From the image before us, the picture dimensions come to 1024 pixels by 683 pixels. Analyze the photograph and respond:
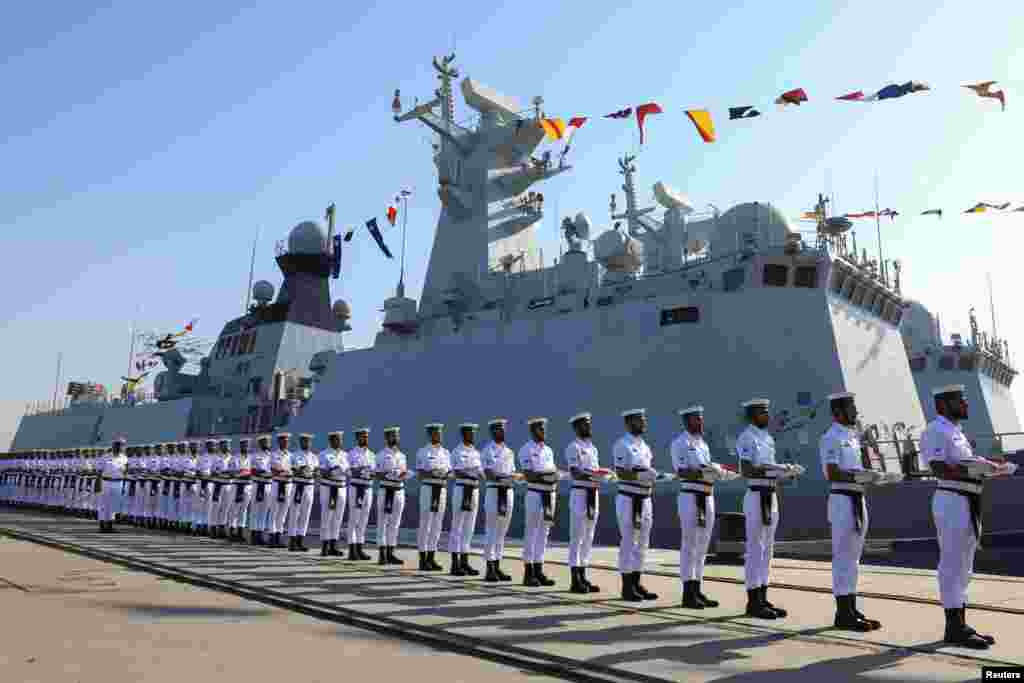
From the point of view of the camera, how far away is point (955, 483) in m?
5.12

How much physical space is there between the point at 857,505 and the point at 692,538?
146 cm

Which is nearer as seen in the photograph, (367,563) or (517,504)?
(367,563)

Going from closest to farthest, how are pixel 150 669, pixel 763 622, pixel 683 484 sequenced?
pixel 150 669 < pixel 763 622 < pixel 683 484

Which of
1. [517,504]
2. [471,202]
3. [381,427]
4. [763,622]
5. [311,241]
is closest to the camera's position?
[763,622]

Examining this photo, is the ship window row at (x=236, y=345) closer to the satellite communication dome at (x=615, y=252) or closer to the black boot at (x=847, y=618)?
the satellite communication dome at (x=615, y=252)

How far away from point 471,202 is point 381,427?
22.7 feet

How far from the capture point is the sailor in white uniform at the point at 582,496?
7.82 m

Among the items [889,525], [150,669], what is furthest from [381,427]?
[150,669]

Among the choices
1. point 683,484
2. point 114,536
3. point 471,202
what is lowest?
point 114,536

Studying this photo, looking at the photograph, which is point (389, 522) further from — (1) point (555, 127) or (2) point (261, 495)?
(1) point (555, 127)

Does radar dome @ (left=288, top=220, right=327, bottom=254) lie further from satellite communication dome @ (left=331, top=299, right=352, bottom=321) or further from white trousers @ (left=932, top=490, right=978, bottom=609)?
white trousers @ (left=932, top=490, right=978, bottom=609)

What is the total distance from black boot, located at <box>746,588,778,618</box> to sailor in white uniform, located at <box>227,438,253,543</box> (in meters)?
9.45

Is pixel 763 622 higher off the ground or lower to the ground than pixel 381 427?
lower

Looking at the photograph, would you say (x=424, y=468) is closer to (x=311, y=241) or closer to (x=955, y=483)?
(x=955, y=483)
